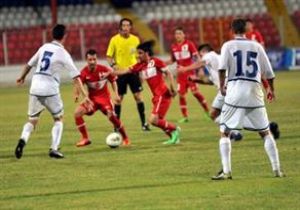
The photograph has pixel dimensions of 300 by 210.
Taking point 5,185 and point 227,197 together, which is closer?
point 227,197

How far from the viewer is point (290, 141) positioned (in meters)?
17.7

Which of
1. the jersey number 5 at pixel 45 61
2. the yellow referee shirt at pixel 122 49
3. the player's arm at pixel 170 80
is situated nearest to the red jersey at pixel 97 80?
the player's arm at pixel 170 80

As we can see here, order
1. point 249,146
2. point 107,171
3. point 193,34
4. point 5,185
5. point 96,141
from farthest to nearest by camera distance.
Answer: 1. point 193,34
2. point 96,141
3. point 249,146
4. point 107,171
5. point 5,185

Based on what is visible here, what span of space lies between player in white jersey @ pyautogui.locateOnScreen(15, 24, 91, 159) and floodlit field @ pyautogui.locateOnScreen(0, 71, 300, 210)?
393mm

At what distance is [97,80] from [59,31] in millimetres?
2440

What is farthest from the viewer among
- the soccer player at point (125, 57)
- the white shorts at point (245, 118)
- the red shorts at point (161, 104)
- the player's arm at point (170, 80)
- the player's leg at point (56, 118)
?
the soccer player at point (125, 57)

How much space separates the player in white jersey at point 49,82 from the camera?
1627 centimetres

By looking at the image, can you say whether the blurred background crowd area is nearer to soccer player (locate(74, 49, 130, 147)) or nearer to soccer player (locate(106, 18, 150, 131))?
soccer player (locate(106, 18, 150, 131))

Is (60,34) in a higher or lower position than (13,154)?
higher

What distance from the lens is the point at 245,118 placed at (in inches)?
518

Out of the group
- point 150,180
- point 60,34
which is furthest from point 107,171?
point 60,34

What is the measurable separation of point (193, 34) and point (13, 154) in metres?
28.2

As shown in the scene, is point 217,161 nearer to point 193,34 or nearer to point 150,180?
point 150,180

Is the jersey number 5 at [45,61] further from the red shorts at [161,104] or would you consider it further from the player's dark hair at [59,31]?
the red shorts at [161,104]
